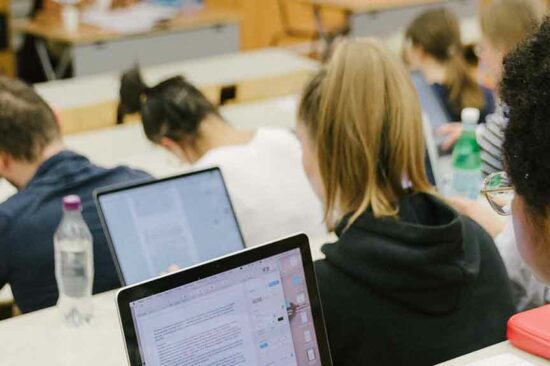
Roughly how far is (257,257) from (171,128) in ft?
5.05

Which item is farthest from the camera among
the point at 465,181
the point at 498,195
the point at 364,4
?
the point at 364,4

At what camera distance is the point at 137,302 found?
1352mm

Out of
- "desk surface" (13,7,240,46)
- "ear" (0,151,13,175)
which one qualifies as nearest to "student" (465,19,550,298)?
"ear" (0,151,13,175)

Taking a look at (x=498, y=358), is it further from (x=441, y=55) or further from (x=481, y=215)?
(x=441, y=55)

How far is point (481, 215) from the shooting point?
245cm

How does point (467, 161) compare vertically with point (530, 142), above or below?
below

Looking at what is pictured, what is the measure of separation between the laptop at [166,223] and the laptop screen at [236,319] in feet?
2.57

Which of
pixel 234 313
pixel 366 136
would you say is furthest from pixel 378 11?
pixel 234 313

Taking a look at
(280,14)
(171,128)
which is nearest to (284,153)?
(171,128)

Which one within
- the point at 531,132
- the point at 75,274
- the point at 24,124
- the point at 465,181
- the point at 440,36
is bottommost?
the point at 465,181

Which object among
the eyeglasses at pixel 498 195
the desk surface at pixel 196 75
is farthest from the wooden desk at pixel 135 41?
the eyeglasses at pixel 498 195

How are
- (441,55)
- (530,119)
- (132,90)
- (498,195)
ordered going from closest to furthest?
(530,119) < (498,195) < (132,90) < (441,55)

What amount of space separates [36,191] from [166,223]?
1.22 ft

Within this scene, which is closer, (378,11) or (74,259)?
(74,259)
